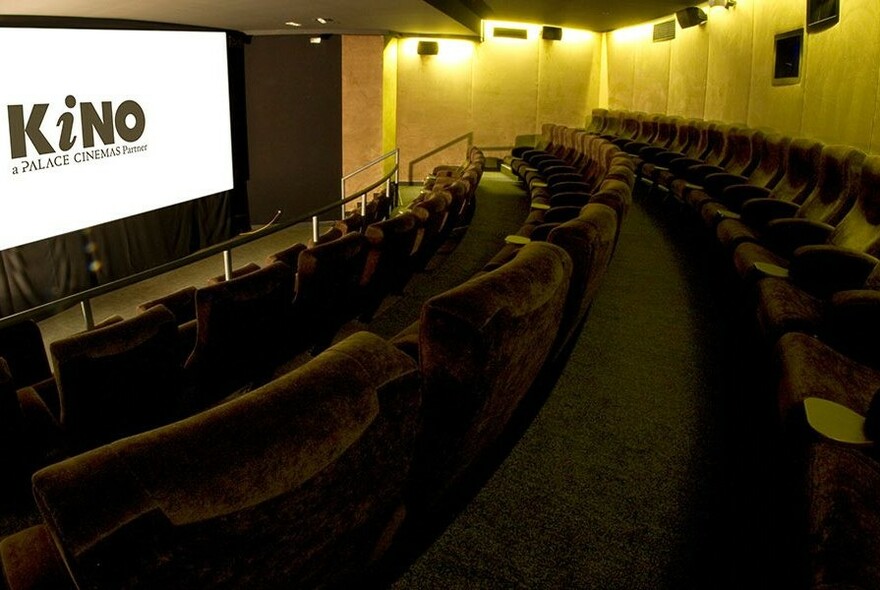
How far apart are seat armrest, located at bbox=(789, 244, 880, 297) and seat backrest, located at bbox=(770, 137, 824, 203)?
1370mm

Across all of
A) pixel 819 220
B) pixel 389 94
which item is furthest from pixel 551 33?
pixel 819 220

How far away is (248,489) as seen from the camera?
62cm

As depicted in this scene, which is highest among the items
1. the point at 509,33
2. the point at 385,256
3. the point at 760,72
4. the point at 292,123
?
the point at 509,33

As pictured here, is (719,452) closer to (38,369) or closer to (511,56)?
(38,369)

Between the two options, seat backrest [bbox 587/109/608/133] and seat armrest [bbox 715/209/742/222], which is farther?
seat backrest [bbox 587/109/608/133]

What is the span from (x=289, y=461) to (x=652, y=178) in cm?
535

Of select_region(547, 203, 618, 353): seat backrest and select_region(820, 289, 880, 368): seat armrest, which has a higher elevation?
select_region(547, 203, 618, 353): seat backrest

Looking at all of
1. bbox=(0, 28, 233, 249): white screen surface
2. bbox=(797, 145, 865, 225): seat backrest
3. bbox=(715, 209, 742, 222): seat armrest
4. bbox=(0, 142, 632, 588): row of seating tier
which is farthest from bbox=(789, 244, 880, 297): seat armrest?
bbox=(0, 28, 233, 249): white screen surface

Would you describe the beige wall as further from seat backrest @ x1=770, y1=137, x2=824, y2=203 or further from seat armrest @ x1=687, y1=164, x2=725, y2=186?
seat armrest @ x1=687, y1=164, x2=725, y2=186

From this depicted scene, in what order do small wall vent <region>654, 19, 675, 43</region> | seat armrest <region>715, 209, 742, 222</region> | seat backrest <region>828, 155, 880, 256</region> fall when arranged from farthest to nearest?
1. small wall vent <region>654, 19, 675, 43</region>
2. seat armrest <region>715, 209, 742, 222</region>
3. seat backrest <region>828, 155, 880, 256</region>

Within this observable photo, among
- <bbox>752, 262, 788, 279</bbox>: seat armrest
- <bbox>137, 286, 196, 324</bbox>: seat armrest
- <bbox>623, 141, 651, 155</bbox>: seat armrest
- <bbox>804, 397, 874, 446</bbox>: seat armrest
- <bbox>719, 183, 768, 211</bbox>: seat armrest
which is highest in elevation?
<bbox>623, 141, 651, 155</bbox>: seat armrest

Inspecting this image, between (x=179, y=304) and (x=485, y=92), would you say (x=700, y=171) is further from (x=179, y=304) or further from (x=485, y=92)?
(x=485, y=92)

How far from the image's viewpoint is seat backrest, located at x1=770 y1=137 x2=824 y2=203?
136 inches

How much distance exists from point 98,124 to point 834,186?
5.01 metres
